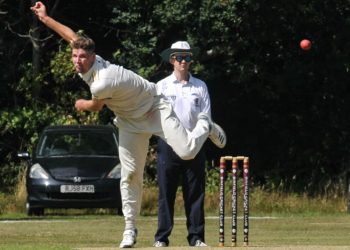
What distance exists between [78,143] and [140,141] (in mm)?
10306

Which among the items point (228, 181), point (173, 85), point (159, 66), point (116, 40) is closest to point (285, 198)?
point (228, 181)

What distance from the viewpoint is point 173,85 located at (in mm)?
13000

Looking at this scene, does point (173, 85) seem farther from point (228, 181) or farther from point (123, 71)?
point (228, 181)

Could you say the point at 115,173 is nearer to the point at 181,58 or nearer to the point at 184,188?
the point at 184,188

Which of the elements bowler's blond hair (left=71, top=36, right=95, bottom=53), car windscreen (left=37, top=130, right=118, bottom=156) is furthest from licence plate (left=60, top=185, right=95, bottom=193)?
bowler's blond hair (left=71, top=36, right=95, bottom=53)

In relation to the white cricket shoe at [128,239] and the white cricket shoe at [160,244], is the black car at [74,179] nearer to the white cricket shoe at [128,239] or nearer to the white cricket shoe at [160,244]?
the white cricket shoe at [160,244]

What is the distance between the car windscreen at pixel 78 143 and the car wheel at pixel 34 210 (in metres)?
0.98

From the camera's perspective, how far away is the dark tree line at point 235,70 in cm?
2681

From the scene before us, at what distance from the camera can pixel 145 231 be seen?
17.4 m

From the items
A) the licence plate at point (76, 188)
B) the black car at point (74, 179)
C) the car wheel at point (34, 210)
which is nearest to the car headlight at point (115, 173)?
the black car at point (74, 179)

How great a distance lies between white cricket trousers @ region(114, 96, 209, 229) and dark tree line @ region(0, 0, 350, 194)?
13621 mm

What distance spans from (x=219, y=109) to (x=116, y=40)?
2.80 m

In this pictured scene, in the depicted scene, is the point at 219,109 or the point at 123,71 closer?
the point at 123,71

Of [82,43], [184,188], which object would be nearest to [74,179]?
[184,188]
